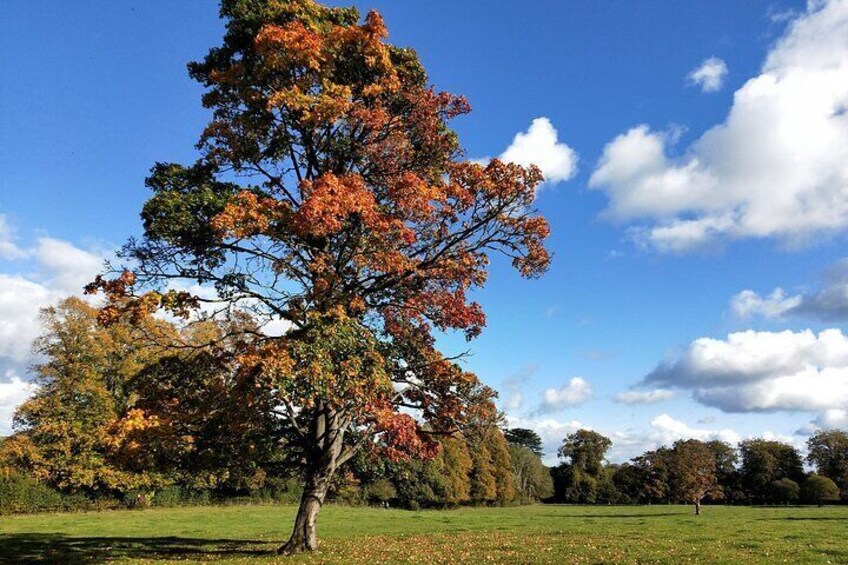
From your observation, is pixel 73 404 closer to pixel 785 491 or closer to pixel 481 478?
pixel 481 478

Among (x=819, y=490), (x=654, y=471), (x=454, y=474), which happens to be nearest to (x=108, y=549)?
(x=454, y=474)

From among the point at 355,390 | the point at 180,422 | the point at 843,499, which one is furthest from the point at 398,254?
the point at 843,499

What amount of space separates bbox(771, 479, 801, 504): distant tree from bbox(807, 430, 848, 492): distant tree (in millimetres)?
10073

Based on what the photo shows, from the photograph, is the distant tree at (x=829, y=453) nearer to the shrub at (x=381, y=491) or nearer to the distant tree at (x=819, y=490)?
the distant tree at (x=819, y=490)

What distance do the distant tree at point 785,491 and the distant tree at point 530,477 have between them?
118 feet

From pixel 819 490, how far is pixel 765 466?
35.4 ft

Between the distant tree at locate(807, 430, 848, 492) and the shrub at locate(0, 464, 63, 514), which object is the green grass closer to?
the shrub at locate(0, 464, 63, 514)

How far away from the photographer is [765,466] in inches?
3494

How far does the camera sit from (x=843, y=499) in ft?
269

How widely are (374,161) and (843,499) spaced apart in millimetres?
97009

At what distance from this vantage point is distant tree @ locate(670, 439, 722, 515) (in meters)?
61.9

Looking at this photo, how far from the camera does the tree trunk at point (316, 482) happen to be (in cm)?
1889

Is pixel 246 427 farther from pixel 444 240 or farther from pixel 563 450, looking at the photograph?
pixel 563 450

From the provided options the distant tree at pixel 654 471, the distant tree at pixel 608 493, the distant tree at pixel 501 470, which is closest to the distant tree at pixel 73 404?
the distant tree at pixel 501 470
